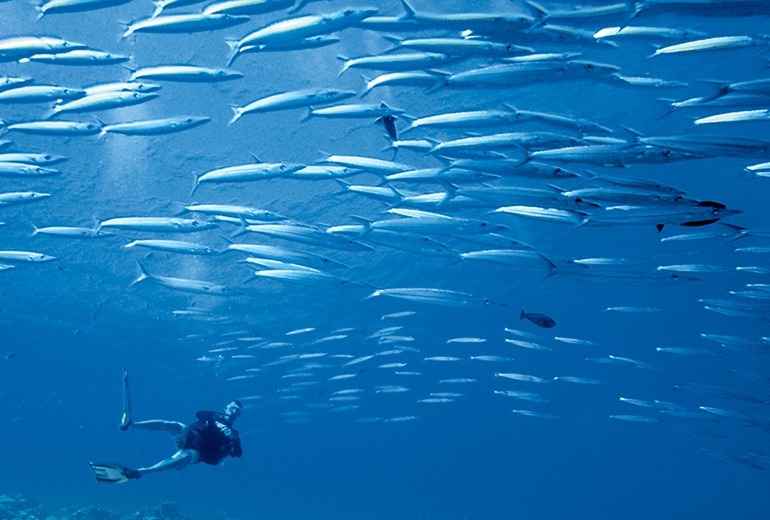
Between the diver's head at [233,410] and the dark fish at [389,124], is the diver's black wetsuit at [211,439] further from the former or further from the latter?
the dark fish at [389,124]

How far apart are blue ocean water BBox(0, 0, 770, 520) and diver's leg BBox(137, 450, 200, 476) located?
124 inches

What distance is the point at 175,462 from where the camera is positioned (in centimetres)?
860

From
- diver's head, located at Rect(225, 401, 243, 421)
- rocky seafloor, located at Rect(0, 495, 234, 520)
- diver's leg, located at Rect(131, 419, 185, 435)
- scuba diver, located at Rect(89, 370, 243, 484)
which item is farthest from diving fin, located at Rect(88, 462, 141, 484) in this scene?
rocky seafloor, located at Rect(0, 495, 234, 520)

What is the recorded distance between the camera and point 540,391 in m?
41.7

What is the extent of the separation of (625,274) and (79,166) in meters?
13.2

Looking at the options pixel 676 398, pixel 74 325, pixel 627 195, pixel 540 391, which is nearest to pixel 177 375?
pixel 74 325

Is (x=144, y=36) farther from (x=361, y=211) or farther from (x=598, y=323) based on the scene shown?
(x=598, y=323)

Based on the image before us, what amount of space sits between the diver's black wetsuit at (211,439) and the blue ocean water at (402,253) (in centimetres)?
259

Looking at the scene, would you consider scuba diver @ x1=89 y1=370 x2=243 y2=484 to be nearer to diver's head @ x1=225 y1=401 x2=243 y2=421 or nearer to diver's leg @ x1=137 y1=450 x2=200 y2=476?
diver's leg @ x1=137 y1=450 x2=200 y2=476

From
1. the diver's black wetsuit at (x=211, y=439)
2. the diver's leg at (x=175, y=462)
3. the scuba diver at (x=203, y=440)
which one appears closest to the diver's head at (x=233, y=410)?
the scuba diver at (x=203, y=440)

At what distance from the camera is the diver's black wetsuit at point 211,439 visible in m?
8.99

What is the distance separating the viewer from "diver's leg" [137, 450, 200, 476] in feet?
27.5

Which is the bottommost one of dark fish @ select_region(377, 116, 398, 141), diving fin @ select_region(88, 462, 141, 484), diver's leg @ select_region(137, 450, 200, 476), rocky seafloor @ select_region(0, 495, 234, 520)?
rocky seafloor @ select_region(0, 495, 234, 520)

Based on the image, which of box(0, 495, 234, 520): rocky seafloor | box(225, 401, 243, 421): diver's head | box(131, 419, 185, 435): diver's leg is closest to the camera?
box(131, 419, 185, 435): diver's leg
